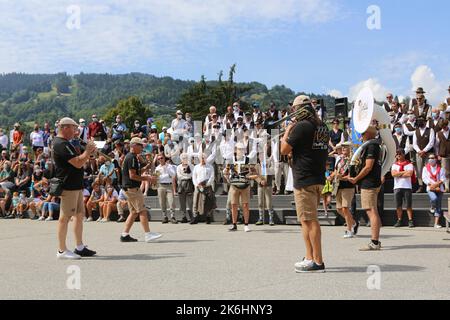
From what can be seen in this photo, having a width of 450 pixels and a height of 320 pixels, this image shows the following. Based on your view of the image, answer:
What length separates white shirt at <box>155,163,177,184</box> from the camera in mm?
17109

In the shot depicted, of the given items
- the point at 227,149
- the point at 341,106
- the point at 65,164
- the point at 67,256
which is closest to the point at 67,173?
the point at 65,164

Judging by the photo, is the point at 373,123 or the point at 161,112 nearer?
the point at 373,123

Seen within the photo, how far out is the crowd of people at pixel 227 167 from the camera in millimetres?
14203

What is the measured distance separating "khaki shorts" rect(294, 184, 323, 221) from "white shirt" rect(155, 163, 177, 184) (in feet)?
33.2

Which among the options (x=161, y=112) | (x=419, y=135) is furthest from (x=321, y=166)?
(x=161, y=112)

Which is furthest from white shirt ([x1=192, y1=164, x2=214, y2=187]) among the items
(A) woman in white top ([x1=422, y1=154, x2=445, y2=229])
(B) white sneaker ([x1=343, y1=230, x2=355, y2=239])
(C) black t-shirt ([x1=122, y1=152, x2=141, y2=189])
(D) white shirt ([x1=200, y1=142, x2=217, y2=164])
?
(A) woman in white top ([x1=422, y1=154, x2=445, y2=229])

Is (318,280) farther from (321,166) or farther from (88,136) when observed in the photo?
(88,136)

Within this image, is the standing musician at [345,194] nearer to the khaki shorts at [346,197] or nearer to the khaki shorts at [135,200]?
the khaki shorts at [346,197]

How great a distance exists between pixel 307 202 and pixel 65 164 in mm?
4163

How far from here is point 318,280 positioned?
6.75 m

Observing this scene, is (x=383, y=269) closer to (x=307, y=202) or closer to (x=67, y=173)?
(x=307, y=202)

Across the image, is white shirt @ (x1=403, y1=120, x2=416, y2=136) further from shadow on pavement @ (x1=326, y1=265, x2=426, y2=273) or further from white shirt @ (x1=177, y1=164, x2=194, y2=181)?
shadow on pavement @ (x1=326, y1=265, x2=426, y2=273)

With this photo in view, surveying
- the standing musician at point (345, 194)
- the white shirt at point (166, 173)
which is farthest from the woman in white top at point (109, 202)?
the standing musician at point (345, 194)

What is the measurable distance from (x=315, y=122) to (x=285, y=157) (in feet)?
2.57
